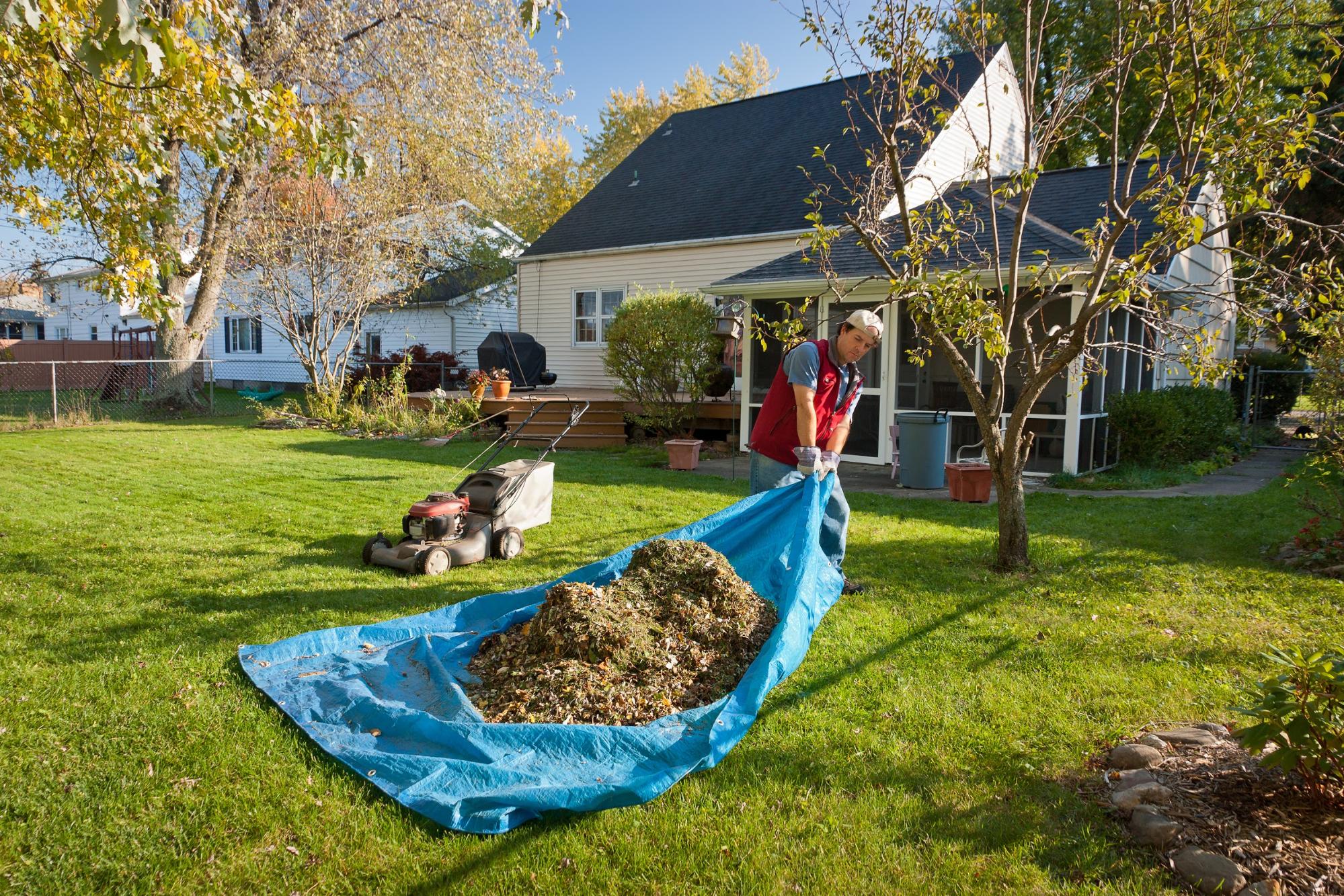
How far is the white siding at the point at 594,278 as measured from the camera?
15.9 metres

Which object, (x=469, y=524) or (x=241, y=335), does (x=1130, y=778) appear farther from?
(x=241, y=335)

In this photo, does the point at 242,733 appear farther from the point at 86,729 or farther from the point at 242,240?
the point at 242,240

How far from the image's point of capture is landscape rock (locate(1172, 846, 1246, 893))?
2.32m

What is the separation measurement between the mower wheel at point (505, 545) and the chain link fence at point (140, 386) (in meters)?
10.3

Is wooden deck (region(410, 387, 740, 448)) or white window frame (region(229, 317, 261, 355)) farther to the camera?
white window frame (region(229, 317, 261, 355))

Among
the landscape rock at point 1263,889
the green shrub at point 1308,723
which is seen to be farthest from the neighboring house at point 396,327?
the landscape rock at point 1263,889

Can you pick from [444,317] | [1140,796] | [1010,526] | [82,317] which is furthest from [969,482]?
[82,317]

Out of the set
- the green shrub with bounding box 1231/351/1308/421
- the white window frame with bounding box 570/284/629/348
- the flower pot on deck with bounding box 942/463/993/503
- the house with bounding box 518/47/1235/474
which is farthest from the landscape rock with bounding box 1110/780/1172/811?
the green shrub with bounding box 1231/351/1308/421

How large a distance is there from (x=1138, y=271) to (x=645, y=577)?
2.98 metres

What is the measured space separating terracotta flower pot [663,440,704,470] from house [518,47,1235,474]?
5.37 ft

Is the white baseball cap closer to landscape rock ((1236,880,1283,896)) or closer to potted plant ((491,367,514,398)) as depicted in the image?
landscape rock ((1236,880,1283,896))

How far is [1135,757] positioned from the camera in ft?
9.89

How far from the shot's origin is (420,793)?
8.97ft

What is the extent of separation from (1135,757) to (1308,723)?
2.24 feet
